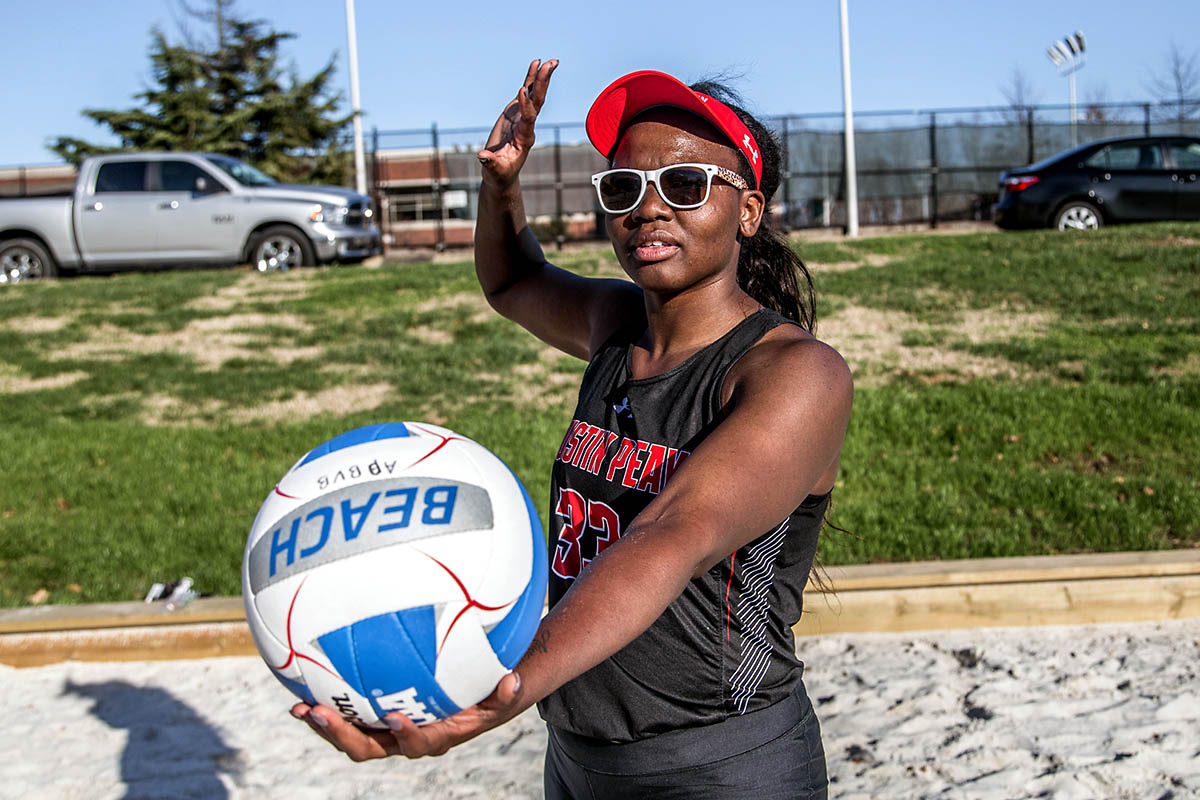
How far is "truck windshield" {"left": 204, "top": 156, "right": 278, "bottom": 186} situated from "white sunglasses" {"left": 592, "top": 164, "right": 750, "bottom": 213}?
A: 13.1 m

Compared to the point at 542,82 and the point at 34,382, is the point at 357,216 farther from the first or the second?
the point at 542,82

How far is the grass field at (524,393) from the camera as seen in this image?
614 cm

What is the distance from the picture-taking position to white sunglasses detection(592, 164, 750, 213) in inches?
80.7

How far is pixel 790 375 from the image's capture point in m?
1.77

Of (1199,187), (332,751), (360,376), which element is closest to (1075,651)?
(332,751)

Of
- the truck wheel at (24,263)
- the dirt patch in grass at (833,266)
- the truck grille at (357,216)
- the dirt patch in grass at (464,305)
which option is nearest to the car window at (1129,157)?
the dirt patch in grass at (833,266)

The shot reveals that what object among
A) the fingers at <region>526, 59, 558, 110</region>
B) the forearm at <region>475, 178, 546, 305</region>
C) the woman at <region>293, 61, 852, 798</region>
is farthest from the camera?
the forearm at <region>475, 178, 546, 305</region>

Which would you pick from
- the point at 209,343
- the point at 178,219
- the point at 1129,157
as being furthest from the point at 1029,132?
the point at 209,343

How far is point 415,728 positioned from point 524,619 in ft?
0.79

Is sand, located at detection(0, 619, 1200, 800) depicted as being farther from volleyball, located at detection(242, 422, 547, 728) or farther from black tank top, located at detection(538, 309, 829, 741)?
volleyball, located at detection(242, 422, 547, 728)

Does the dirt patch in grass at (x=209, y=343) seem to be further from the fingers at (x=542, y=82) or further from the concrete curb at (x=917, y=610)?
the fingers at (x=542, y=82)

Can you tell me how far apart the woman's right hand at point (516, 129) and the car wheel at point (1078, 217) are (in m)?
13.4

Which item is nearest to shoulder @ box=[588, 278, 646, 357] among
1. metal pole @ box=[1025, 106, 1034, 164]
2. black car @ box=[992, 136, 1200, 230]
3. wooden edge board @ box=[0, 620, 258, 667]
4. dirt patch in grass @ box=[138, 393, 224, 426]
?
wooden edge board @ box=[0, 620, 258, 667]

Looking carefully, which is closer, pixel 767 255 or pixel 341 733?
pixel 341 733
